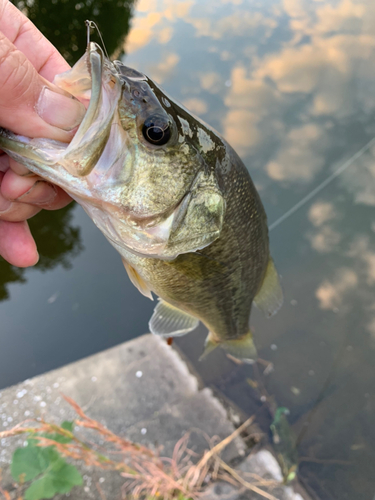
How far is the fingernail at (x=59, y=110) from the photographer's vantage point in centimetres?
98

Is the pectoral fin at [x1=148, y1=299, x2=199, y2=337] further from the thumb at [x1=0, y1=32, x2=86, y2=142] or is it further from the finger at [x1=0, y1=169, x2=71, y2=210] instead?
the thumb at [x1=0, y1=32, x2=86, y2=142]

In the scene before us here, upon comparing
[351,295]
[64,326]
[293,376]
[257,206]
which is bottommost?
[64,326]

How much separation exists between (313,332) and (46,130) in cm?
306

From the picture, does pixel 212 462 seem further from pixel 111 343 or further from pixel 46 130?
pixel 46 130

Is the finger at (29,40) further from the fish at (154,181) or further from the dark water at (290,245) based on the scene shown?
the dark water at (290,245)

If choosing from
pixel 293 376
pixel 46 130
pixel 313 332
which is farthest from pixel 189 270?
pixel 313 332

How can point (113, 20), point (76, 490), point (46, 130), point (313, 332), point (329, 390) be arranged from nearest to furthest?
point (46, 130), point (76, 490), point (329, 390), point (313, 332), point (113, 20)

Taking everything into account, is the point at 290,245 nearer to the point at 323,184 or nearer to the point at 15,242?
the point at 323,184

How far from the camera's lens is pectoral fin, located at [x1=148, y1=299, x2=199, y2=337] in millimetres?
1806

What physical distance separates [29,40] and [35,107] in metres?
0.57

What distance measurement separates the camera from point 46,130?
0.99m

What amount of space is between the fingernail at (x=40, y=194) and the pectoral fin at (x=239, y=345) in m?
1.19

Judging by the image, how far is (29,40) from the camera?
1335 millimetres

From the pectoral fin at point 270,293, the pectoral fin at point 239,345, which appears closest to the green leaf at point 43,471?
the pectoral fin at point 239,345
